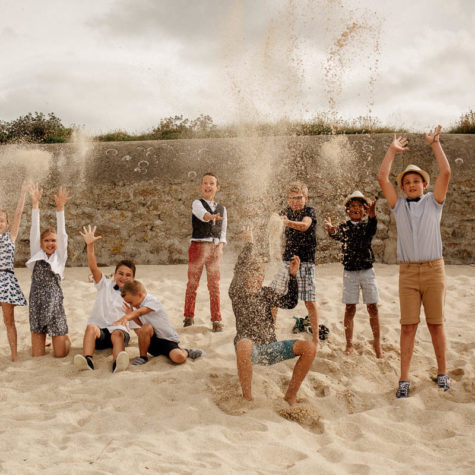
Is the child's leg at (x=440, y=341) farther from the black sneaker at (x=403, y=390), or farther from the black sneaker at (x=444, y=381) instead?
the black sneaker at (x=403, y=390)

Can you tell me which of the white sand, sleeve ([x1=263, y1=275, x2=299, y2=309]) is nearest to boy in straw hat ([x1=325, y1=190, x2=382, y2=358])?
the white sand

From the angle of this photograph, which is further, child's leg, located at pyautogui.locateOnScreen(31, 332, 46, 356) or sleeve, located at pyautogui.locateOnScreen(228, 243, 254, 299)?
child's leg, located at pyautogui.locateOnScreen(31, 332, 46, 356)

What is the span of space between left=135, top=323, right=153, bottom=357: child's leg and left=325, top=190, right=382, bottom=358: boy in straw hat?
63.4 inches

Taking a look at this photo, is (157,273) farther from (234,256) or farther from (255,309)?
(255,309)

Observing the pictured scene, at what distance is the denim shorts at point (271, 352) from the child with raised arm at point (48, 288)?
186 cm

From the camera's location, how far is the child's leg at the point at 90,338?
3.92 meters

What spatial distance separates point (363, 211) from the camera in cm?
417

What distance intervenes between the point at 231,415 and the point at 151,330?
3.86 ft

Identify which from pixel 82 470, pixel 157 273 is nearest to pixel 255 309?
pixel 82 470

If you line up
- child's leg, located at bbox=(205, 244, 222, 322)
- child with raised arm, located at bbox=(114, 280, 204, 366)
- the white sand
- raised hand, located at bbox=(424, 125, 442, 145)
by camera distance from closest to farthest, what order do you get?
the white sand
raised hand, located at bbox=(424, 125, 442, 145)
child with raised arm, located at bbox=(114, 280, 204, 366)
child's leg, located at bbox=(205, 244, 222, 322)

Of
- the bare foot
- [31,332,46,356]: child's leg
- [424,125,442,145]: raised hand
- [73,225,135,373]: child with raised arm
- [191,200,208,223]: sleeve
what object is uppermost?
[424,125,442,145]: raised hand

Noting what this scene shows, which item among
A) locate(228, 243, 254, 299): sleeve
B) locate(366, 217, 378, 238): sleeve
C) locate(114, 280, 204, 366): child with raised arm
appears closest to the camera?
locate(228, 243, 254, 299): sleeve

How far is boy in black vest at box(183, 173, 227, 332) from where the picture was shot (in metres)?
4.78

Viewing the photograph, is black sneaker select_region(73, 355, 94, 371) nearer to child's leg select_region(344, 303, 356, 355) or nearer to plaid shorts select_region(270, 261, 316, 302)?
plaid shorts select_region(270, 261, 316, 302)
